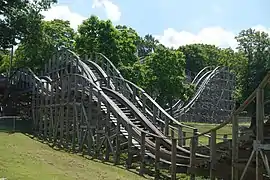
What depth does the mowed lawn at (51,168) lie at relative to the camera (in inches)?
525

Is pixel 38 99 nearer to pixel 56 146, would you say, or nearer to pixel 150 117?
pixel 56 146

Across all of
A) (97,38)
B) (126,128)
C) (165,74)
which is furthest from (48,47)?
(126,128)

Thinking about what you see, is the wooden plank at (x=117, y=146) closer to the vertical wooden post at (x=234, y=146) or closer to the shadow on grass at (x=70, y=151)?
the shadow on grass at (x=70, y=151)

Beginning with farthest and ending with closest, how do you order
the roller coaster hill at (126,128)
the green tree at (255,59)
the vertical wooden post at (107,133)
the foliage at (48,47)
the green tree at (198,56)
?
the green tree at (198,56) → the green tree at (255,59) → the foliage at (48,47) → the vertical wooden post at (107,133) → the roller coaster hill at (126,128)

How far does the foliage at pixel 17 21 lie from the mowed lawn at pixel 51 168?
5237mm

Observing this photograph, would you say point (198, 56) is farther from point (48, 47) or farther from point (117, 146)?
point (117, 146)

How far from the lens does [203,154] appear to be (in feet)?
51.6

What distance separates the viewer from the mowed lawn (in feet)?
43.8

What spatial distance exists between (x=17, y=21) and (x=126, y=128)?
830 cm

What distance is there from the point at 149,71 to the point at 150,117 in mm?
22324

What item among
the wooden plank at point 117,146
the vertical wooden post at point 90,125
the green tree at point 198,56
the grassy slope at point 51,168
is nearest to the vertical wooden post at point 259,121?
the grassy slope at point 51,168

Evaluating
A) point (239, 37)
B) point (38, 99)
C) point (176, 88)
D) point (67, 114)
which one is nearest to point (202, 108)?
point (239, 37)

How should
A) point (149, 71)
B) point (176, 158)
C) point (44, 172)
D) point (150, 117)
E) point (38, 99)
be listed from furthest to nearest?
point (149, 71) → point (38, 99) → point (150, 117) → point (176, 158) → point (44, 172)

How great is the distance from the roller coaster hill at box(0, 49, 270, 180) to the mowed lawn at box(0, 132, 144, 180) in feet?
4.31
